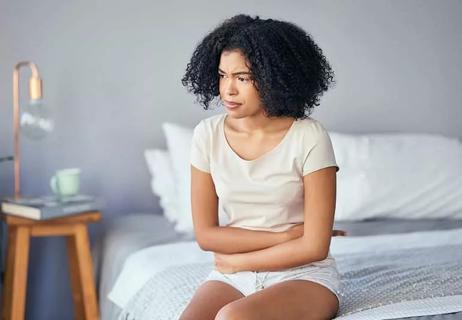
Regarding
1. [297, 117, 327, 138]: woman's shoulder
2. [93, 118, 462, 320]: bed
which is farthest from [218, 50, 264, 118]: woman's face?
[93, 118, 462, 320]: bed

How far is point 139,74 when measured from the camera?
2.81 metres

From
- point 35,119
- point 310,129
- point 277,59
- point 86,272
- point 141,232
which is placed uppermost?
point 277,59

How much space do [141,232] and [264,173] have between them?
1.06 metres

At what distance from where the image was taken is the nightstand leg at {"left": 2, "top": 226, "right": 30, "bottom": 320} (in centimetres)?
238

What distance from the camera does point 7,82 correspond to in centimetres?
267

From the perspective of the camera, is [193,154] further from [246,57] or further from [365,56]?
[365,56]

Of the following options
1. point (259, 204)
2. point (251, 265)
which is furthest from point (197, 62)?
point (251, 265)

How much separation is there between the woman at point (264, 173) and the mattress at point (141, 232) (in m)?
0.80

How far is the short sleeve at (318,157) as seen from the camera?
152 centimetres

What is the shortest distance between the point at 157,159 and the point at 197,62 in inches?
45.8

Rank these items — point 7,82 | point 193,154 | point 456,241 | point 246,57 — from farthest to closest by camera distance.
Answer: point 7,82 → point 456,241 → point 193,154 → point 246,57

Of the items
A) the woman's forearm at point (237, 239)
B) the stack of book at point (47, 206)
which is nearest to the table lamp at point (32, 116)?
the stack of book at point (47, 206)

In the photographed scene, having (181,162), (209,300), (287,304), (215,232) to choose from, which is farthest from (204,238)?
(181,162)

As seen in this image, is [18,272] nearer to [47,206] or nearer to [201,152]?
[47,206]
